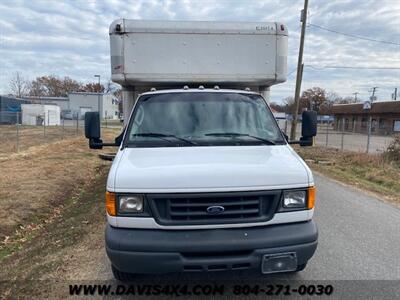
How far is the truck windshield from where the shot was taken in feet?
14.4

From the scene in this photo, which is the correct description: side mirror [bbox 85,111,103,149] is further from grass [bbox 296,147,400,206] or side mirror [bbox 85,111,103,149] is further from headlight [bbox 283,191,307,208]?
grass [bbox 296,147,400,206]

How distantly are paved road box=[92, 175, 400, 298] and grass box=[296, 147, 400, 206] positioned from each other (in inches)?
61.2

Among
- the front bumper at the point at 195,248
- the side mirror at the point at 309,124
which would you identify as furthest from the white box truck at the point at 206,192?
the side mirror at the point at 309,124

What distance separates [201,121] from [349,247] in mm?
2721

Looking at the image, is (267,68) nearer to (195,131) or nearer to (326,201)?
(195,131)

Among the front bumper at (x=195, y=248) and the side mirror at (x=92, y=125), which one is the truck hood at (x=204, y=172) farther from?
the side mirror at (x=92, y=125)

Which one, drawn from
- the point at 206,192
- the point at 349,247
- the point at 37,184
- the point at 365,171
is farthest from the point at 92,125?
the point at 365,171

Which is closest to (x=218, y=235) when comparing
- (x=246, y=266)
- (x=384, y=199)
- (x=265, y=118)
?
(x=246, y=266)

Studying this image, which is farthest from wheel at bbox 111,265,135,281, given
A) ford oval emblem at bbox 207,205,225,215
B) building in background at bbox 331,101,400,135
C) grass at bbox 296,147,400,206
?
building in background at bbox 331,101,400,135

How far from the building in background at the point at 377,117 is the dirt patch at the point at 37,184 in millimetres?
35432

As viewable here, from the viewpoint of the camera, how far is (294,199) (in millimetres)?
3633

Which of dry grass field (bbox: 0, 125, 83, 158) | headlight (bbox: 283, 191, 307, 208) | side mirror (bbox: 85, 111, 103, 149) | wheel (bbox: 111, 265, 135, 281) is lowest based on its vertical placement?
dry grass field (bbox: 0, 125, 83, 158)

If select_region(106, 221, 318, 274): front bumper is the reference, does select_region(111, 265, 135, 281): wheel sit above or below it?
below

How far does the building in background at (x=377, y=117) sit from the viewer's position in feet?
160
